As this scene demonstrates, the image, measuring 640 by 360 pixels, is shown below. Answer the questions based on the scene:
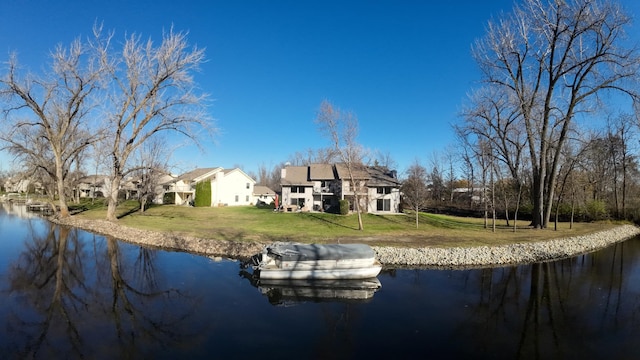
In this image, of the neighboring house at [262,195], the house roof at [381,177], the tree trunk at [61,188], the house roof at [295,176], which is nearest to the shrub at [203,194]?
the neighboring house at [262,195]

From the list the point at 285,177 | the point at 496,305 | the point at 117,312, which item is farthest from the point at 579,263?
the point at 285,177

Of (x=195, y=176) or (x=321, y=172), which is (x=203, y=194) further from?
(x=321, y=172)

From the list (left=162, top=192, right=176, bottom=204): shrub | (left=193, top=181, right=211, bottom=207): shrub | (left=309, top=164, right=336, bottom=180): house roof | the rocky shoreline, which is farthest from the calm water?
(left=162, top=192, right=176, bottom=204): shrub

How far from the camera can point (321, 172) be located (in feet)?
149

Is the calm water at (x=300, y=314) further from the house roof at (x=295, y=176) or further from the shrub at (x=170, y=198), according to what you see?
the shrub at (x=170, y=198)

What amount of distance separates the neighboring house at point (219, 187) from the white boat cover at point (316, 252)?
39.4m

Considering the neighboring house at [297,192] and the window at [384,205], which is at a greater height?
the neighboring house at [297,192]

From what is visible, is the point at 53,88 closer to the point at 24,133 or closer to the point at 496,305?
the point at 24,133

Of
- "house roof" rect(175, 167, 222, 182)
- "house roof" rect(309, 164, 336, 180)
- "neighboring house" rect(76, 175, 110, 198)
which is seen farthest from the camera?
"neighboring house" rect(76, 175, 110, 198)

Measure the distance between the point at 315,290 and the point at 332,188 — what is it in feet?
99.3

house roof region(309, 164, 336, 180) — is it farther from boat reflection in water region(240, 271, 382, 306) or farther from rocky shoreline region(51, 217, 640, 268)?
boat reflection in water region(240, 271, 382, 306)

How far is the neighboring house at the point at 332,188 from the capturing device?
4094 cm

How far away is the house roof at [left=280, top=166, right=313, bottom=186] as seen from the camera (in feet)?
146

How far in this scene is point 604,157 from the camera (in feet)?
144
